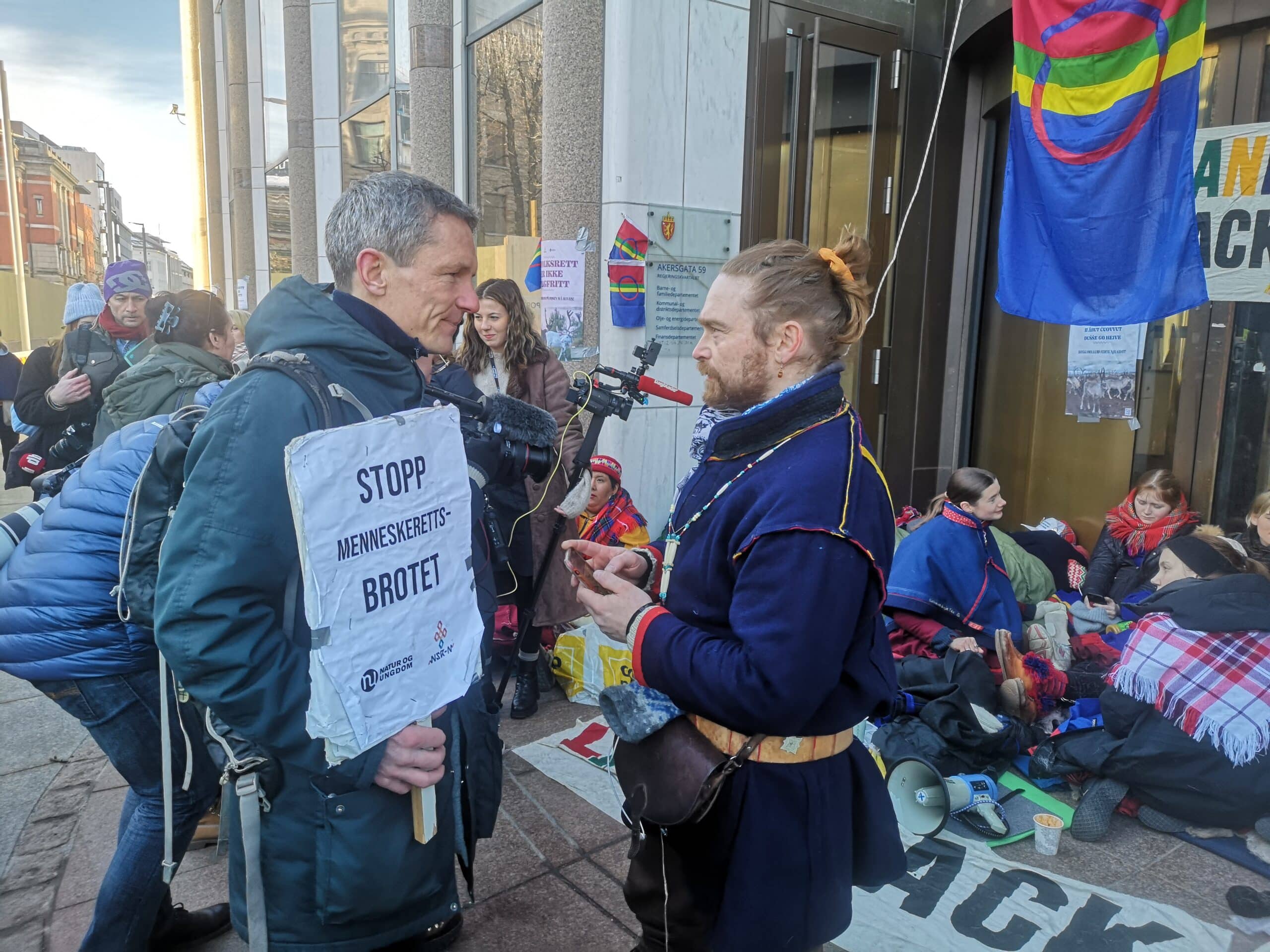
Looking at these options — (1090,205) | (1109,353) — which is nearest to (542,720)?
(1090,205)

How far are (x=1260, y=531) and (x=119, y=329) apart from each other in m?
6.18

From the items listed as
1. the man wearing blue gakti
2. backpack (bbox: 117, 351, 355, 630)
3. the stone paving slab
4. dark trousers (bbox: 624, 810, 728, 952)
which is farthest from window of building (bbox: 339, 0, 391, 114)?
dark trousers (bbox: 624, 810, 728, 952)

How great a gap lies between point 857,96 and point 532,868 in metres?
5.35

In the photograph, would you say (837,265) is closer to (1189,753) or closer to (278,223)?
(1189,753)

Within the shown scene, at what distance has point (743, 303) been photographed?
1.73m

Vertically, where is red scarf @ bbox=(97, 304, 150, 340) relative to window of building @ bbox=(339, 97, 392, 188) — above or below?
below

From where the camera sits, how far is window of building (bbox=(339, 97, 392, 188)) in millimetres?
10289

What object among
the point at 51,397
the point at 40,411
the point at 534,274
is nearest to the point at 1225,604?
the point at 534,274

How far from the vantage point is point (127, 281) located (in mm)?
4953

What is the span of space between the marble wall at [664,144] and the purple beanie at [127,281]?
8.74ft

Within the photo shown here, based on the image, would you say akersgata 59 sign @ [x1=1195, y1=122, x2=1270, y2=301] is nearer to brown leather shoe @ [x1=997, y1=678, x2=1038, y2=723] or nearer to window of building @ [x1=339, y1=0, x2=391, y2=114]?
brown leather shoe @ [x1=997, y1=678, x2=1038, y2=723]

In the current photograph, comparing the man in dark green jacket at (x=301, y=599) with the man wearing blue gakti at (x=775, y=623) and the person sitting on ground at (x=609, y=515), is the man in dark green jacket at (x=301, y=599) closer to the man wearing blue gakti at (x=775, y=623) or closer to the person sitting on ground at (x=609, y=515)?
the man wearing blue gakti at (x=775, y=623)

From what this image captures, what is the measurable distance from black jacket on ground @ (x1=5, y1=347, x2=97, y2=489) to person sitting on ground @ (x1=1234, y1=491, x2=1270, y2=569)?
6.24 meters

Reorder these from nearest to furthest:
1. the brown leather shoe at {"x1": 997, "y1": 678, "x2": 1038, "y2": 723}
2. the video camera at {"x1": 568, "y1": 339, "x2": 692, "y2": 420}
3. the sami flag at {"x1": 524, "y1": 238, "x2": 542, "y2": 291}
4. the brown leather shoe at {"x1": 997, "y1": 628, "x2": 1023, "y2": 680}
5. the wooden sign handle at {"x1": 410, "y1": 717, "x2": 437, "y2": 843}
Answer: the wooden sign handle at {"x1": 410, "y1": 717, "x2": 437, "y2": 843}, the video camera at {"x1": 568, "y1": 339, "x2": 692, "y2": 420}, the brown leather shoe at {"x1": 997, "y1": 678, "x2": 1038, "y2": 723}, the brown leather shoe at {"x1": 997, "y1": 628, "x2": 1023, "y2": 680}, the sami flag at {"x1": 524, "y1": 238, "x2": 542, "y2": 291}
